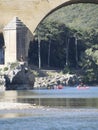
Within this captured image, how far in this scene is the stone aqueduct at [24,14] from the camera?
238 ft

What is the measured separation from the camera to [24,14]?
241 ft

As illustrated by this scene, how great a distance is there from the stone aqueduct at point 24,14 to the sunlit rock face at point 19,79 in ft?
5.87

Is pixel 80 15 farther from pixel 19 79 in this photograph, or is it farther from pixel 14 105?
pixel 14 105

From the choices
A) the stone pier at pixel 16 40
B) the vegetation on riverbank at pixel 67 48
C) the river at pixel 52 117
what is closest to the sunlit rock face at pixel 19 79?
the stone pier at pixel 16 40

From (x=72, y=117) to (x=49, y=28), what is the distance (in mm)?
72700

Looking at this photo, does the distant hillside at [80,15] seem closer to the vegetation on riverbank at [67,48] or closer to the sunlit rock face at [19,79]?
the vegetation on riverbank at [67,48]

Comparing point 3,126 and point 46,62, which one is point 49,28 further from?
point 3,126

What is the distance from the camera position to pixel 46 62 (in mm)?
111250

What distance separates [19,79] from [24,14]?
5.78 m

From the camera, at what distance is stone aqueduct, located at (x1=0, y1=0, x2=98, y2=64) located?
72.7 meters

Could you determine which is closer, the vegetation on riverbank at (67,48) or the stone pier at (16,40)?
the stone pier at (16,40)

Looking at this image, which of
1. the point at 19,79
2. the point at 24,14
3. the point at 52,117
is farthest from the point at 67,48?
the point at 52,117

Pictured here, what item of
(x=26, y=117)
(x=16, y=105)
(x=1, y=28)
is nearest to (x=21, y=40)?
(x=1, y=28)

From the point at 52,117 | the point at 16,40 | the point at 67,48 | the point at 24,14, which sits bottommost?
the point at 52,117
